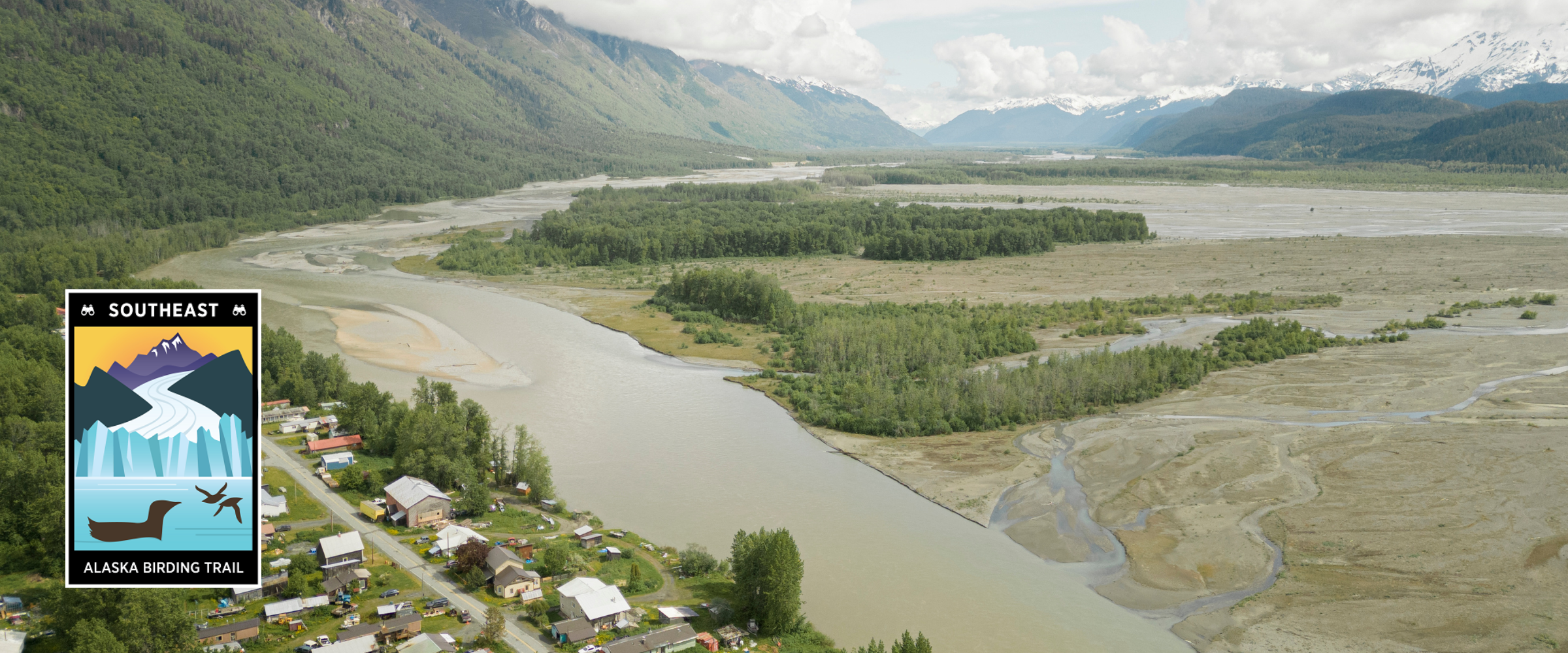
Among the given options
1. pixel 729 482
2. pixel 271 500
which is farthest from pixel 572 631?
pixel 729 482

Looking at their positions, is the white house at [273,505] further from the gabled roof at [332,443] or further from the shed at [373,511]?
the gabled roof at [332,443]

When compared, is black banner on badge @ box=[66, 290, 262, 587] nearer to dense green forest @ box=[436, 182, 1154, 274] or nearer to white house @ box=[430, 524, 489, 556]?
white house @ box=[430, 524, 489, 556]

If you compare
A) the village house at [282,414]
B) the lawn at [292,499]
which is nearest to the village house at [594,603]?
the lawn at [292,499]

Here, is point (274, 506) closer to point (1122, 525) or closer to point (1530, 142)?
point (1122, 525)

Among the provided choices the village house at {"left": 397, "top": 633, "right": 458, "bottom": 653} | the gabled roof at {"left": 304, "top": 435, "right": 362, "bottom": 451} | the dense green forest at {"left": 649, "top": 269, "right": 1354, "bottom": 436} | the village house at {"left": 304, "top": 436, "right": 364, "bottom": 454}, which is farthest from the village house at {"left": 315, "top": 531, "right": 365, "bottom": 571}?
the dense green forest at {"left": 649, "top": 269, "right": 1354, "bottom": 436}

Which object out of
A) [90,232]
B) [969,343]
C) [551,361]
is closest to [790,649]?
[969,343]
